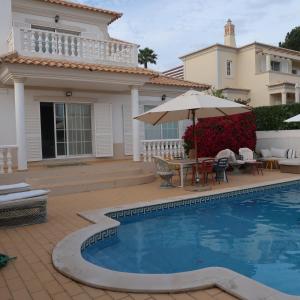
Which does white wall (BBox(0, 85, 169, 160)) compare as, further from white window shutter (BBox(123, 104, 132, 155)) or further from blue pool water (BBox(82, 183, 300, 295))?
blue pool water (BBox(82, 183, 300, 295))

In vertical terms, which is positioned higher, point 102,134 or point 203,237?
point 102,134

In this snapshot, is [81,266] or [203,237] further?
[203,237]

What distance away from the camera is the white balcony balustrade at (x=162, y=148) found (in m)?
14.2

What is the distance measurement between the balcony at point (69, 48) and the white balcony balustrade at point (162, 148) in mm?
3479

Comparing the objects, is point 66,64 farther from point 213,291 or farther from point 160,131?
point 213,291

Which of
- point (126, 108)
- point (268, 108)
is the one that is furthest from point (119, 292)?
point (268, 108)

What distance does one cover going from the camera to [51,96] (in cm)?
1388

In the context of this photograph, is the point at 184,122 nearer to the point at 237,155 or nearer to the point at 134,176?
the point at 237,155

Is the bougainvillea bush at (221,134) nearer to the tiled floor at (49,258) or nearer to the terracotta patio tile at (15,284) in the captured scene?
the tiled floor at (49,258)

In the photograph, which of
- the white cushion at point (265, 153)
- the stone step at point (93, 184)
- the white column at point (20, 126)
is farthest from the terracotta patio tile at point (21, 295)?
the white cushion at point (265, 153)

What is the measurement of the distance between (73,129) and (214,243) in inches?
388

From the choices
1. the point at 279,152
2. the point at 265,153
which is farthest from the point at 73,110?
the point at 279,152

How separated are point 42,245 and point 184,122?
42.9 ft

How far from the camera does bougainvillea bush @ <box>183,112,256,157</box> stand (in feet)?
48.4
